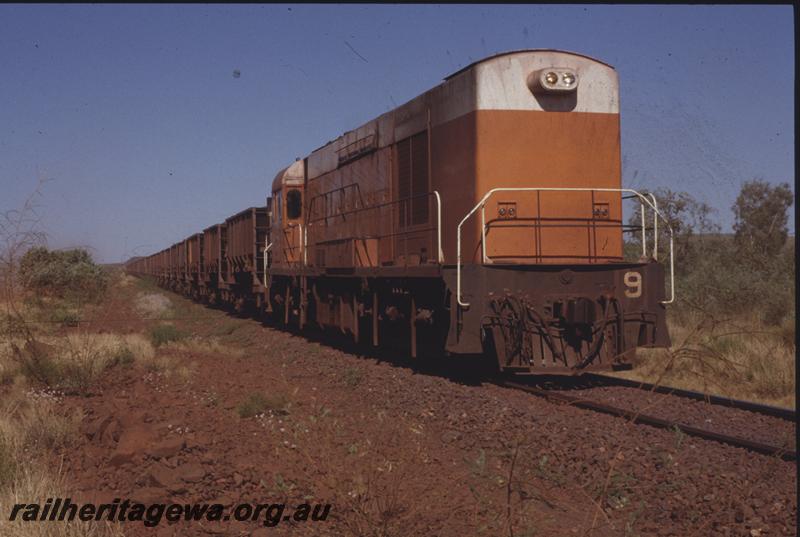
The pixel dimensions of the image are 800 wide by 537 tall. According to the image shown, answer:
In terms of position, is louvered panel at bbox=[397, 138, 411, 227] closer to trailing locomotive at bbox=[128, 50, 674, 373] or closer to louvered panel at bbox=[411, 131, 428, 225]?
trailing locomotive at bbox=[128, 50, 674, 373]

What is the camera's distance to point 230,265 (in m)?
24.1

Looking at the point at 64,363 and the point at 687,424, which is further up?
the point at 64,363

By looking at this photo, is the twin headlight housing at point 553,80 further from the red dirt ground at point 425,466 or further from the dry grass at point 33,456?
the dry grass at point 33,456

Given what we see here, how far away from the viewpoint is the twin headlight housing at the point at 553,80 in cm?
962

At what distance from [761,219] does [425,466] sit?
39.1 meters

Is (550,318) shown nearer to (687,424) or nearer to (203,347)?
(687,424)

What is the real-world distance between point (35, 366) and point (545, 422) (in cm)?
654

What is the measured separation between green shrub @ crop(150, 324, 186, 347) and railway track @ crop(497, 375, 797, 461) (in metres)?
8.53

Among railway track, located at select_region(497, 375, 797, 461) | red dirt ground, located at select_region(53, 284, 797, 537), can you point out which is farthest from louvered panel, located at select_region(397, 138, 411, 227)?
red dirt ground, located at select_region(53, 284, 797, 537)

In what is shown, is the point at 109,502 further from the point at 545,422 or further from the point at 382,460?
the point at 545,422

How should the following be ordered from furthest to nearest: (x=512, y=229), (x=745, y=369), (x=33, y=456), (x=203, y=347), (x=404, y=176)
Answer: (x=203, y=347) < (x=404, y=176) < (x=745, y=369) < (x=512, y=229) < (x=33, y=456)

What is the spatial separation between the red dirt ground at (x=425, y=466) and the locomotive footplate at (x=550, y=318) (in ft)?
2.12

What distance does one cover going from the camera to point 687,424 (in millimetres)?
6977

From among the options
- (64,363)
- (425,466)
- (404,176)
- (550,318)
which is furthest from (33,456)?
(404,176)
